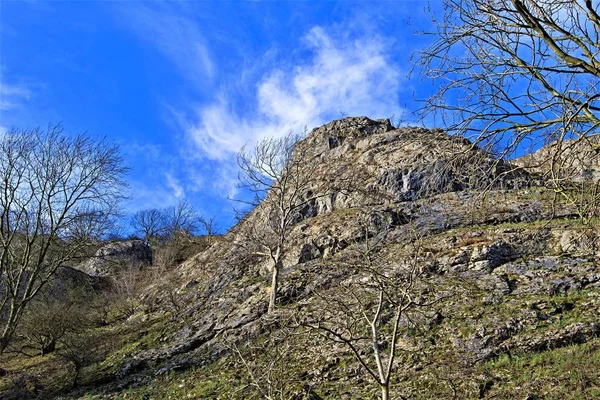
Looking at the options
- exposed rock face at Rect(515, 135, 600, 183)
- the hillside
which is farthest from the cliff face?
exposed rock face at Rect(515, 135, 600, 183)

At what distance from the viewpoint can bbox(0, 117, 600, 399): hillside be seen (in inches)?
298

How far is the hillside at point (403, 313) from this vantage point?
7570 mm

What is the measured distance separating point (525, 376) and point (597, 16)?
7484 mm

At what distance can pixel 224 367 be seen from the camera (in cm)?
1404

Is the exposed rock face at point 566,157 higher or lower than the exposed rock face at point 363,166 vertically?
lower

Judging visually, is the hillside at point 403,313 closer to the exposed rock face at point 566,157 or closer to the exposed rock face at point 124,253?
the exposed rock face at point 566,157

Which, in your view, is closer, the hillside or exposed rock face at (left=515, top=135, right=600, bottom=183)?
exposed rock face at (left=515, top=135, right=600, bottom=183)

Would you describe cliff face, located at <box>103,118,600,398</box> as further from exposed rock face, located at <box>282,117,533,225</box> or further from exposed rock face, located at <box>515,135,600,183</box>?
exposed rock face, located at <box>515,135,600,183</box>

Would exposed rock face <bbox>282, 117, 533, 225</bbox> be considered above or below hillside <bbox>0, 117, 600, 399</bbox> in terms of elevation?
above

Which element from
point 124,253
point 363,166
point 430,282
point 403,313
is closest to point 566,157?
point 430,282

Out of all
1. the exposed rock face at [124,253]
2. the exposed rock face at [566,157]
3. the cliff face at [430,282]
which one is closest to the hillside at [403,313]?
the cliff face at [430,282]

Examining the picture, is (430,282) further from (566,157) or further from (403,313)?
(566,157)

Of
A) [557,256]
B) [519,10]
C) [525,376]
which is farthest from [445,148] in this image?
[557,256]

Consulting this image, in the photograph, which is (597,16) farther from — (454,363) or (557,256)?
(557,256)
